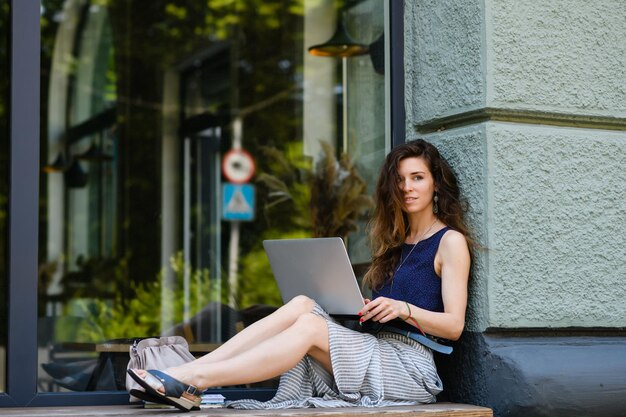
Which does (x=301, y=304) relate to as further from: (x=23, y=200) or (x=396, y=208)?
(x=23, y=200)

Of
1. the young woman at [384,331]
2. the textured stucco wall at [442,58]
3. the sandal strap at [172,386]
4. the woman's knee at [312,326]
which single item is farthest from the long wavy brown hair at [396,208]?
the sandal strap at [172,386]

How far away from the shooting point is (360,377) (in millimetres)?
3975

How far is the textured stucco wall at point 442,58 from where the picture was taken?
412cm

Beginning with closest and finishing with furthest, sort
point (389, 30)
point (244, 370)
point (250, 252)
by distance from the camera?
point (244, 370)
point (389, 30)
point (250, 252)

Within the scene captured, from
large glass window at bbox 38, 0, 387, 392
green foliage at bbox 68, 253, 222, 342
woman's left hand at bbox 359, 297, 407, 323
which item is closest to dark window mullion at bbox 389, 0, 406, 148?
woman's left hand at bbox 359, 297, 407, 323

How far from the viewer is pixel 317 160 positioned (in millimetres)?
7402

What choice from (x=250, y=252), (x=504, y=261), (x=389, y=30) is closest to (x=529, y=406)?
(x=504, y=261)

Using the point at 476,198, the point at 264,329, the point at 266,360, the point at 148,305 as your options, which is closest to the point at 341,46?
the point at 476,198

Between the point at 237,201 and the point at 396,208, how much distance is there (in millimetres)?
5841

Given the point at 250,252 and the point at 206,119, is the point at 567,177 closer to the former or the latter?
the point at 250,252

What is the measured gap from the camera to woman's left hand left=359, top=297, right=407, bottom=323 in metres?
3.91

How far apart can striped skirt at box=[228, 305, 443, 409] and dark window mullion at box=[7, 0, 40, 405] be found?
2.60ft

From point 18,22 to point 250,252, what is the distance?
5.90m

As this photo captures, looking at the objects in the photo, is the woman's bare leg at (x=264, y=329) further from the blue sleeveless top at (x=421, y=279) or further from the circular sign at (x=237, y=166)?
the circular sign at (x=237, y=166)
